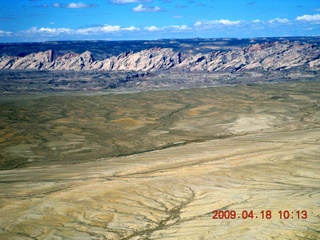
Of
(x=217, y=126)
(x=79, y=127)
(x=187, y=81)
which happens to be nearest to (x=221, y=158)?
(x=217, y=126)

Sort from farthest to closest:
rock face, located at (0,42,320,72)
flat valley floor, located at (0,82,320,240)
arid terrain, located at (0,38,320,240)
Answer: rock face, located at (0,42,320,72) < arid terrain, located at (0,38,320,240) < flat valley floor, located at (0,82,320,240)

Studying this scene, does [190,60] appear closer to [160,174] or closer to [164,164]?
[164,164]

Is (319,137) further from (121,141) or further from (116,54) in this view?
(116,54)
